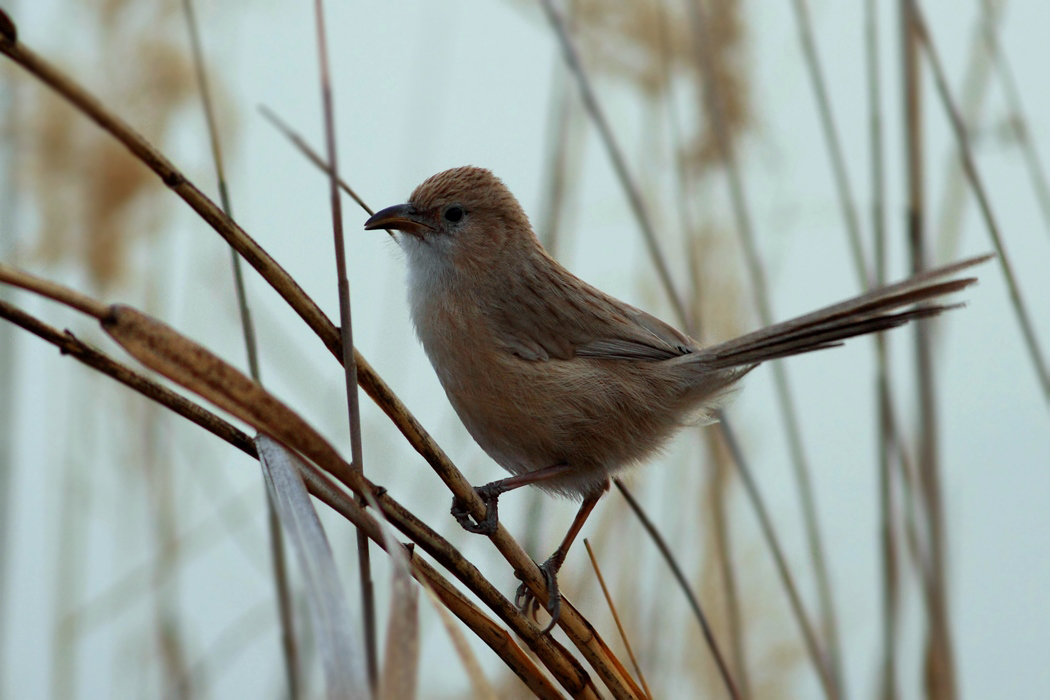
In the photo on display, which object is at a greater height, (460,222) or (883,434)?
(460,222)

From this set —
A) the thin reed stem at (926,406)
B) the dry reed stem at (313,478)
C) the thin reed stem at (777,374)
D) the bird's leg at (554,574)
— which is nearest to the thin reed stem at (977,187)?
the thin reed stem at (926,406)

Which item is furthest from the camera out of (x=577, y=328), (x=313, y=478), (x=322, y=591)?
(x=577, y=328)

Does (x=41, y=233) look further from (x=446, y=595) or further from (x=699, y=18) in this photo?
(x=446, y=595)

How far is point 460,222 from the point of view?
2131 mm

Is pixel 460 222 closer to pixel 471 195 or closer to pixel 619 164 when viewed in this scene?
pixel 471 195

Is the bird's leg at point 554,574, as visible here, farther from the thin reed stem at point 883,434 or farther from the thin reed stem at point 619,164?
the thin reed stem at point 883,434

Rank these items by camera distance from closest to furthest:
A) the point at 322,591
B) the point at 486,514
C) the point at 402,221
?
the point at 322,591
the point at 486,514
the point at 402,221

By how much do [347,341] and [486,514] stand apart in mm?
401

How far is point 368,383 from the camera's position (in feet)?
3.62

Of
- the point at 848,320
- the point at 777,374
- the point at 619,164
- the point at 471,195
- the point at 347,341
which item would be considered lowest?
the point at 347,341

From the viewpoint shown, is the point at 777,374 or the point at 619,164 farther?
the point at 777,374

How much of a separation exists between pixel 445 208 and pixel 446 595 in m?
1.22

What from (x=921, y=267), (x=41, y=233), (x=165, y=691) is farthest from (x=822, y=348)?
(x=41, y=233)

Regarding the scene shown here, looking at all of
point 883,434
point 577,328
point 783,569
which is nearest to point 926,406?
point 883,434
